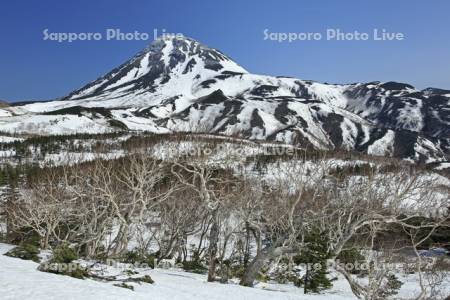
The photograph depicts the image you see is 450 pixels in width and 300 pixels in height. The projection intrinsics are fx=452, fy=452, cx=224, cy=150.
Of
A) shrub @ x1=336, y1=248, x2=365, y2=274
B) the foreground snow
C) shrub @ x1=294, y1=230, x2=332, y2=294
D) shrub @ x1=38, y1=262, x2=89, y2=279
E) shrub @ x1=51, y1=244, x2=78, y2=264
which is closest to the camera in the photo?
the foreground snow

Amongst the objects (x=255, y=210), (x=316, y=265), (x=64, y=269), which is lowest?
(x=316, y=265)

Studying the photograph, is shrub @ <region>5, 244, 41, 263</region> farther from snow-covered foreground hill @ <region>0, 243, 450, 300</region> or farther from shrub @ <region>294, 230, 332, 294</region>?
shrub @ <region>294, 230, 332, 294</region>

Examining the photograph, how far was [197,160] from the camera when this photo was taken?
2541 cm

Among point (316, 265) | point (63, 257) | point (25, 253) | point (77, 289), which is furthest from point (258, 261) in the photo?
point (77, 289)

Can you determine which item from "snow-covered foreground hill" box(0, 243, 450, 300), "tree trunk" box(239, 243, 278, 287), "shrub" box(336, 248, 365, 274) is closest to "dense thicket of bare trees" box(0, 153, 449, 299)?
"tree trunk" box(239, 243, 278, 287)

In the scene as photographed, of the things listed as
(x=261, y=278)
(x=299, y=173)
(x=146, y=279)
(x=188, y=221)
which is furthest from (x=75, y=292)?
(x=188, y=221)

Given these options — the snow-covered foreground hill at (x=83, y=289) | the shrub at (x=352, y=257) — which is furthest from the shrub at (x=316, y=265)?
the snow-covered foreground hill at (x=83, y=289)

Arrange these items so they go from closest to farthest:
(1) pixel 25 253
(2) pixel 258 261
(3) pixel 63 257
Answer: (3) pixel 63 257, (1) pixel 25 253, (2) pixel 258 261

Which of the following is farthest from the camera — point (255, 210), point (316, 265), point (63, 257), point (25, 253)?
point (316, 265)

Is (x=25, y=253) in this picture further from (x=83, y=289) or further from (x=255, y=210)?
(x=255, y=210)

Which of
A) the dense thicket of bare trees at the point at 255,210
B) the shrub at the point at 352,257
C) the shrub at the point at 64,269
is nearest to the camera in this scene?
the shrub at the point at 64,269

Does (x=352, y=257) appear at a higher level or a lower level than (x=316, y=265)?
lower

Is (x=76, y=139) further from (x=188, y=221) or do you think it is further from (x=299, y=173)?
(x=299, y=173)

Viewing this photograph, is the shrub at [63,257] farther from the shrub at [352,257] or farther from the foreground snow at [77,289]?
the shrub at [352,257]
